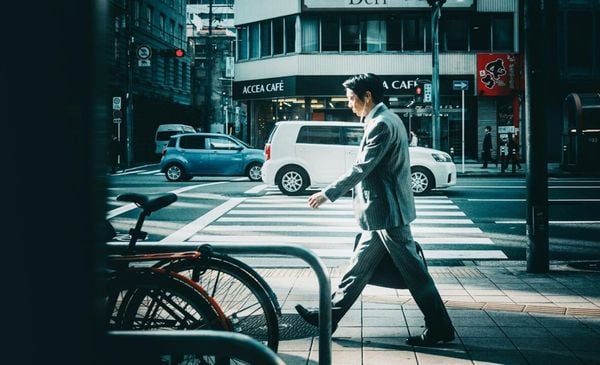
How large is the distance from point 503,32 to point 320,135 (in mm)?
19518

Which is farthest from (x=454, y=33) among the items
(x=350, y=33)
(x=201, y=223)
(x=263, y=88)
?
(x=201, y=223)

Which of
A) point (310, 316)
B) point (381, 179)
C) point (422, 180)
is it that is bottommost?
point (310, 316)

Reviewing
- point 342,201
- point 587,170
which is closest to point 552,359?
point 342,201

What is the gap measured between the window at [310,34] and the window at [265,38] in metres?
2.37

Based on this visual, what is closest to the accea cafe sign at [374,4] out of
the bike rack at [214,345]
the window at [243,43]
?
the window at [243,43]

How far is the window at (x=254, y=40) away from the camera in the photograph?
34344 millimetres

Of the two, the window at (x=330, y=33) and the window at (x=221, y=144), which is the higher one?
the window at (x=330, y=33)

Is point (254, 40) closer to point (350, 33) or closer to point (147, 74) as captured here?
point (350, 33)

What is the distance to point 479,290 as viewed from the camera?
20.9 feet

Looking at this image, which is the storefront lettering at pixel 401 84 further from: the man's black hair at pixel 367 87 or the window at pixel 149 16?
the man's black hair at pixel 367 87

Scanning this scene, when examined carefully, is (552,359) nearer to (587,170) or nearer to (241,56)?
(587,170)

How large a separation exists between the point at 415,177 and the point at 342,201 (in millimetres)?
2216

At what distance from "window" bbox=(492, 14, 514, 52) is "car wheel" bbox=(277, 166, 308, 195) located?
1946 centimetres

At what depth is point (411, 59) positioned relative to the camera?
31703 mm
